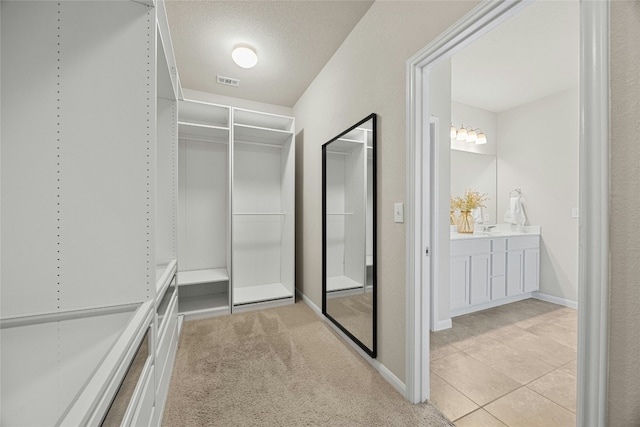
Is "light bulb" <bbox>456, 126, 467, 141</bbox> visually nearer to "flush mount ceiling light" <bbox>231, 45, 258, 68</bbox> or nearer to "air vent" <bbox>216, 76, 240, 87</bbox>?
"flush mount ceiling light" <bbox>231, 45, 258, 68</bbox>

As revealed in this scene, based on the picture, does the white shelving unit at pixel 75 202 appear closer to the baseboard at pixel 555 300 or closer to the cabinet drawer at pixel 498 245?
the cabinet drawer at pixel 498 245

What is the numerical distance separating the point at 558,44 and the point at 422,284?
102 inches

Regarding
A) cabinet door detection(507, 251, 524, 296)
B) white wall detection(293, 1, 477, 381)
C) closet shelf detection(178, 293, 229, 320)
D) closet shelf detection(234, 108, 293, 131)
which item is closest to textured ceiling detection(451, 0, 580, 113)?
white wall detection(293, 1, 477, 381)

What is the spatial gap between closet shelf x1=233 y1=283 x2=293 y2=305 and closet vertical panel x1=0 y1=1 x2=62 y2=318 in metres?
2.12

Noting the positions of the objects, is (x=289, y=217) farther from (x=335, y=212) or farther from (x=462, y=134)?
(x=462, y=134)

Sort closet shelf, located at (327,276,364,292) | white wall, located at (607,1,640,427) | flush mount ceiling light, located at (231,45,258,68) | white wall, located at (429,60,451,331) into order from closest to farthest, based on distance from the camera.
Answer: white wall, located at (607,1,640,427), closet shelf, located at (327,276,364,292), flush mount ceiling light, located at (231,45,258,68), white wall, located at (429,60,451,331)

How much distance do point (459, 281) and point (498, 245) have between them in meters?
0.74

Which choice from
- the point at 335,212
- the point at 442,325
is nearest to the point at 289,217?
the point at 335,212

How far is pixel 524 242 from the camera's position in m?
3.37

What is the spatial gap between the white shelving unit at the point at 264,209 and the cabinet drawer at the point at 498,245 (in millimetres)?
2312

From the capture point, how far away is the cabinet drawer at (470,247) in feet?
9.13

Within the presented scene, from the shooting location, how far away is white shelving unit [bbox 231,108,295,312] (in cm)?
321

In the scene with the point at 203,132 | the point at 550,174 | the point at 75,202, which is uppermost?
the point at 203,132

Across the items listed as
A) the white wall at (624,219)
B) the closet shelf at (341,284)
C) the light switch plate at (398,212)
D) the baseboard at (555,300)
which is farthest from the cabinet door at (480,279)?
the white wall at (624,219)
